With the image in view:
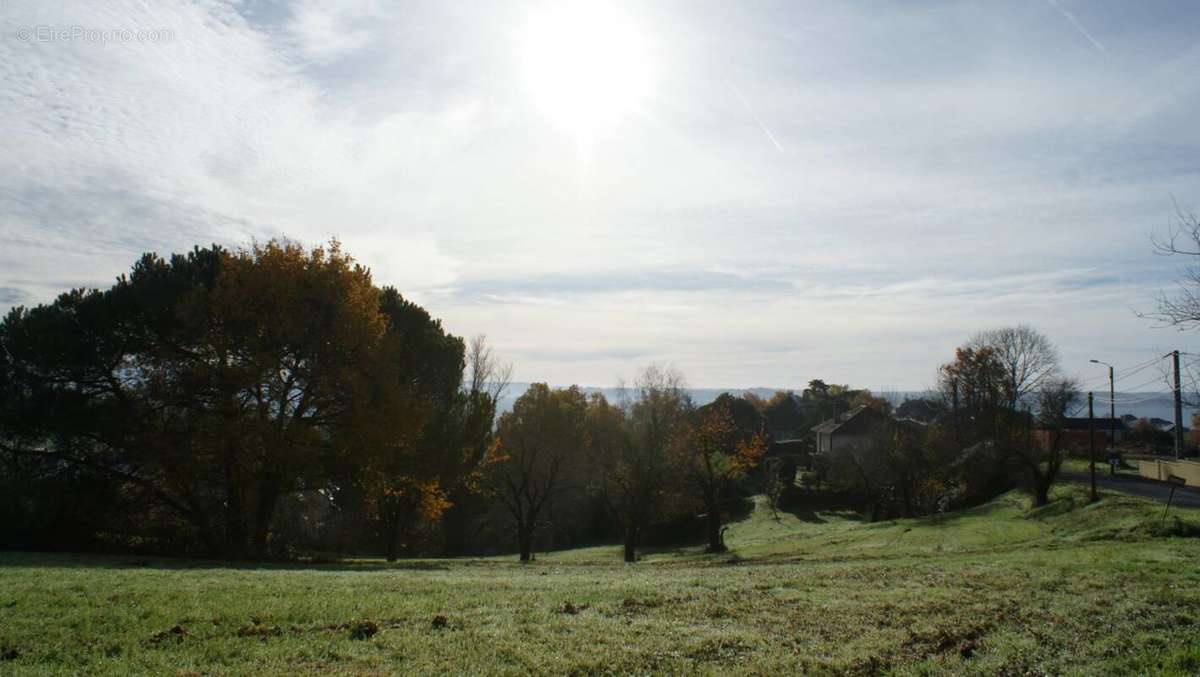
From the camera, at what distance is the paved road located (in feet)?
117

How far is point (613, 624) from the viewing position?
31.4ft

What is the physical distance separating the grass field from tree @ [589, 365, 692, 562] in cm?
3029

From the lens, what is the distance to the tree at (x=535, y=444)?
46.6 meters

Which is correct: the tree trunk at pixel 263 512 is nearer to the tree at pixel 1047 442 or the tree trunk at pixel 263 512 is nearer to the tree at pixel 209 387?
the tree at pixel 209 387

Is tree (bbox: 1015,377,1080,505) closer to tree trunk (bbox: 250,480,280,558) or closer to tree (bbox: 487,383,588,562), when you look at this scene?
tree (bbox: 487,383,588,562)

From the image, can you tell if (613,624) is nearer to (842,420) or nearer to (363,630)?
(363,630)

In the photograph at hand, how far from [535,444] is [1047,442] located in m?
42.8

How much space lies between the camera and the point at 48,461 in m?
27.1

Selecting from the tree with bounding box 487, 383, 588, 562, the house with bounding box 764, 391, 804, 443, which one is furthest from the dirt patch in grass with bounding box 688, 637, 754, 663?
the house with bounding box 764, 391, 804, 443

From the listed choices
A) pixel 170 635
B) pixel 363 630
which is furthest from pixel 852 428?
pixel 170 635

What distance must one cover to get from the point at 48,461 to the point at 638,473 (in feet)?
94.1

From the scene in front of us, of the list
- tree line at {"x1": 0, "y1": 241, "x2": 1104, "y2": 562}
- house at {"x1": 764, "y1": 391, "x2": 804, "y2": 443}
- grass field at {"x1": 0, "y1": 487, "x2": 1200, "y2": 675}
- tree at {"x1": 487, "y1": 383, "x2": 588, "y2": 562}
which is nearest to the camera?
grass field at {"x1": 0, "y1": 487, "x2": 1200, "y2": 675}

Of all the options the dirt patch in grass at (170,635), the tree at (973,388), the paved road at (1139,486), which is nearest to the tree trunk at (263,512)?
the dirt patch in grass at (170,635)

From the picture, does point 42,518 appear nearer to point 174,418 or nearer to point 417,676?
point 174,418
